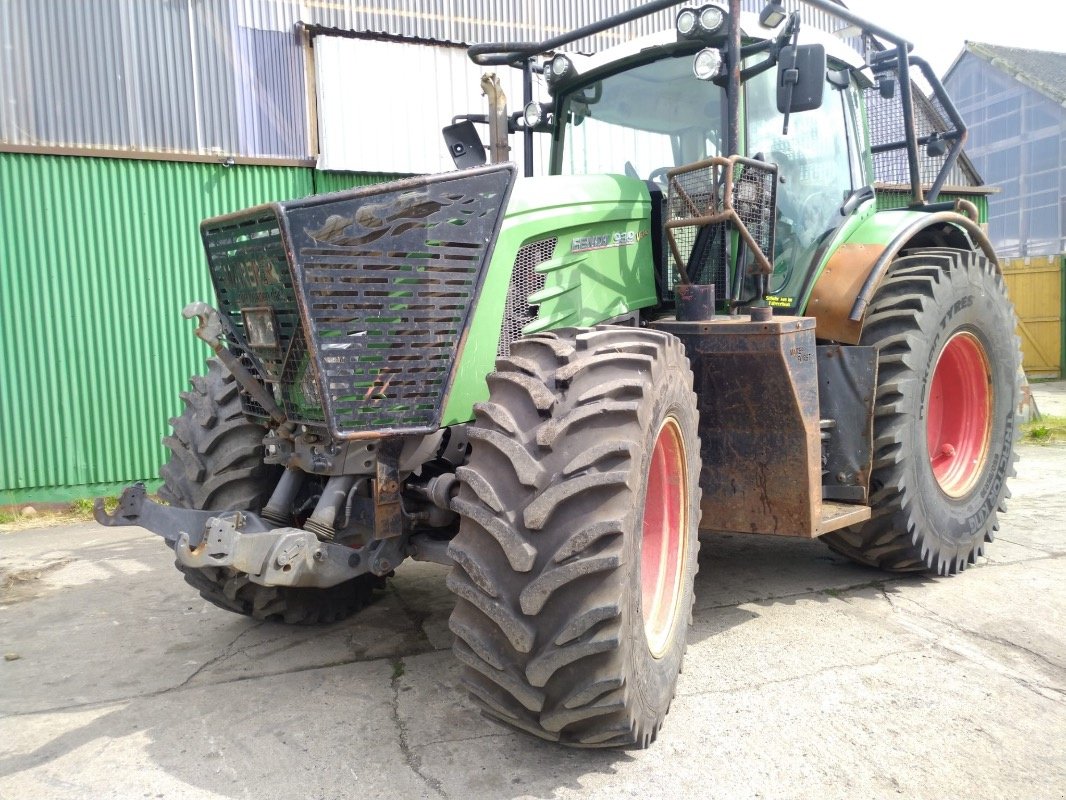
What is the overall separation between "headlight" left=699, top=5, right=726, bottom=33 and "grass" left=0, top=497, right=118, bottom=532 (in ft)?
19.5

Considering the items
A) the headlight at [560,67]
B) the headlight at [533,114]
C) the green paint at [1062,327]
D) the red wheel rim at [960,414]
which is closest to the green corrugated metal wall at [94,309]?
the headlight at [533,114]

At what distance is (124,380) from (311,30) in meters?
3.87

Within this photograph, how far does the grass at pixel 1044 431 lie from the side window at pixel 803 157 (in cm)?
632

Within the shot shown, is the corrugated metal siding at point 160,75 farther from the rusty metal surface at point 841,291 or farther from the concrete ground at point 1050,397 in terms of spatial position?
the concrete ground at point 1050,397

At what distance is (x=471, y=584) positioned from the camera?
2783 millimetres

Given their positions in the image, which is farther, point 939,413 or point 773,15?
point 939,413

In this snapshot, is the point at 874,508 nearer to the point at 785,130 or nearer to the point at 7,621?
the point at 785,130

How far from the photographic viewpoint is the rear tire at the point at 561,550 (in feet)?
8.79

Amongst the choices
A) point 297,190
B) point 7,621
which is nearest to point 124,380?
point 297,190

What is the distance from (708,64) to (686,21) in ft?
0.86

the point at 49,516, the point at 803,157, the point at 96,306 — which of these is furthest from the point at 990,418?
the point at 49,516

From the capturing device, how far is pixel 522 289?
371cm

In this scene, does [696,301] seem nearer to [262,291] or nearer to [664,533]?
[664,533]

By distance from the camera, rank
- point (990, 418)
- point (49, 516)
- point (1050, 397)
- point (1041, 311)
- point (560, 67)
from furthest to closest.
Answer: point (1041, 311) < point (1050, 397) < point (49, 516) < point (990, 418) < point (560, 67)
